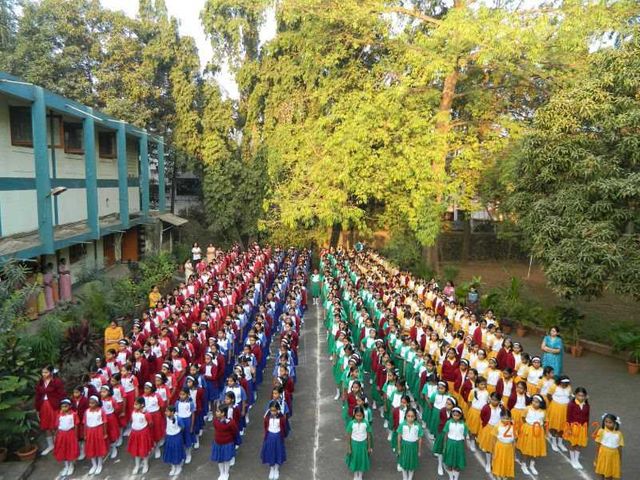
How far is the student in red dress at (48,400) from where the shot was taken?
7.24 metres

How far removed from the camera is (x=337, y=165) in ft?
51.0

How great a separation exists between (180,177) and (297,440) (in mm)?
25270

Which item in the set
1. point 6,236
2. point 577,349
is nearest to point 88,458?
point 6,236

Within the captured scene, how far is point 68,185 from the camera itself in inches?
608

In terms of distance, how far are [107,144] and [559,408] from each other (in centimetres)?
1720

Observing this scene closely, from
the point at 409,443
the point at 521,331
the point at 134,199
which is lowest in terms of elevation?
the point at 521,331

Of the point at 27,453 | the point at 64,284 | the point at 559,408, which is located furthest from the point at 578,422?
the point at 64,284

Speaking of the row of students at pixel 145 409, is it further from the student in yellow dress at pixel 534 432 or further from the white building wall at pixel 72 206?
the white building wall at pixel 72 206

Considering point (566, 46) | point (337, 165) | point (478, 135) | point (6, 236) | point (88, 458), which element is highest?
point (566, 46)

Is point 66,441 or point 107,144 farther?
point 107,144

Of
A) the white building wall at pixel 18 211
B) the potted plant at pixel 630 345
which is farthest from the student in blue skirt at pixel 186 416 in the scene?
the potted plant at pixel 630 345

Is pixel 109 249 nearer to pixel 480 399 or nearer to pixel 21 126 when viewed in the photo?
pixel 21 126

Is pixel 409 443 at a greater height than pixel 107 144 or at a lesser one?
lesser

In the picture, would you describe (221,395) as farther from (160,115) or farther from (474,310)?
(160,115)
